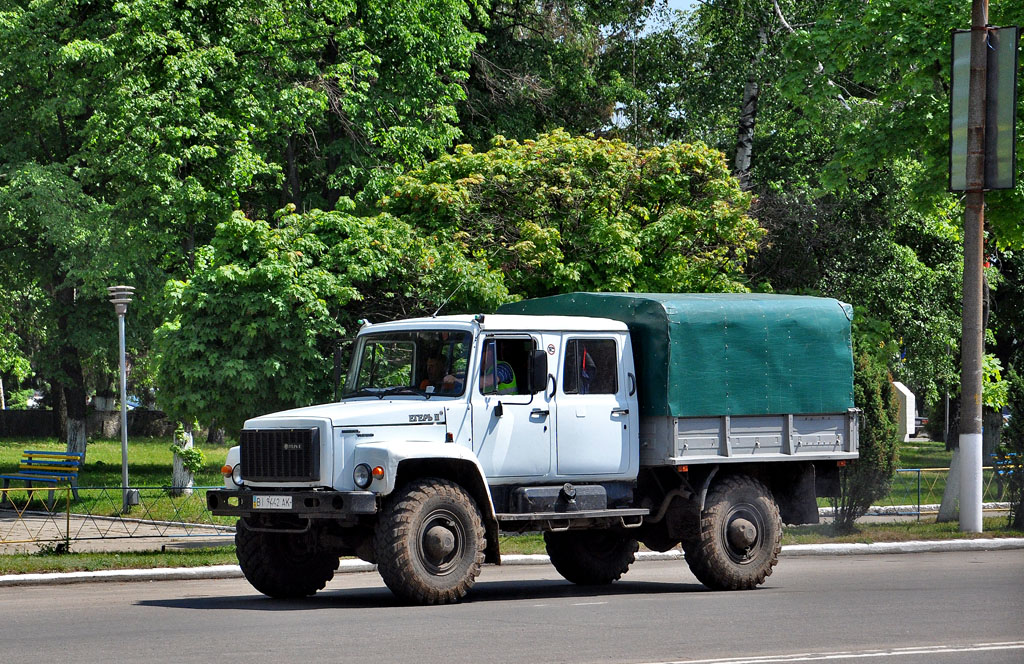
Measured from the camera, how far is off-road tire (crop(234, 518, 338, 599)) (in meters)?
14.1

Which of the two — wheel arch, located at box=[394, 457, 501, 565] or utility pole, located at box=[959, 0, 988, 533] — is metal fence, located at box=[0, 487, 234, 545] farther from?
utility pole, located at box=[959, 0, 988, 533]

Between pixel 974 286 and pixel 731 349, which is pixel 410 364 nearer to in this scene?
pixel 731 349

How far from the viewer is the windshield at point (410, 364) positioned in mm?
14148

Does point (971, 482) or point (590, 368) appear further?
point (971, 482)

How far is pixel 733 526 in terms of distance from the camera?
15164 mm

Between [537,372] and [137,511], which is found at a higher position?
[537,372]

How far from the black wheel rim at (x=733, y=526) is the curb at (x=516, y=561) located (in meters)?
4.42

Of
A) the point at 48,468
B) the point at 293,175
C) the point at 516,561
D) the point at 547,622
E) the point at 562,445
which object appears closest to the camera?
the point at 547,622

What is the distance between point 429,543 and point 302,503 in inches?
48.3

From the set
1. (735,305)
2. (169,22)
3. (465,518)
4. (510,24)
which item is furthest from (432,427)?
(510,24)

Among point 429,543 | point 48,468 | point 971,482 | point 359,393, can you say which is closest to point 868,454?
point 971,482

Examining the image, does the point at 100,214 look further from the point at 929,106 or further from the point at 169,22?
the point at 929,106

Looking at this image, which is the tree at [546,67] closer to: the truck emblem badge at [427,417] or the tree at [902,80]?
the tree at [902,80]

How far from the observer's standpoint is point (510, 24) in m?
37.8
